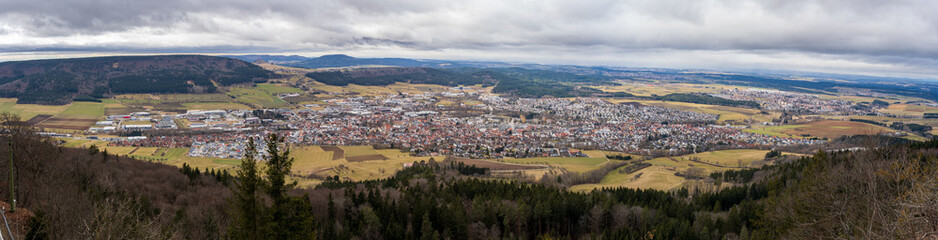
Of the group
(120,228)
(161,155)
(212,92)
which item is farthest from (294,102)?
(120,228)

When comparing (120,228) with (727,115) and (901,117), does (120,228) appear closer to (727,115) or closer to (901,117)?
(727,115)

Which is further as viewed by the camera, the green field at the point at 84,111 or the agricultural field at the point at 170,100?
the agricultural field at the point at 170,100

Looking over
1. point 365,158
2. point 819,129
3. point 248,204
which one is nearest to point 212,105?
point 365,158

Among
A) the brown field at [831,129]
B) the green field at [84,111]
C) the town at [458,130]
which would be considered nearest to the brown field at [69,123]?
the town at [458,130]

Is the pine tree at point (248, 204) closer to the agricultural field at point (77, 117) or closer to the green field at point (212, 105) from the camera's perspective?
the agricultural field at point (77, 117)

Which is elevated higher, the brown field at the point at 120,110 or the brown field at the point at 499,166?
the brown field at the point at 120,110
